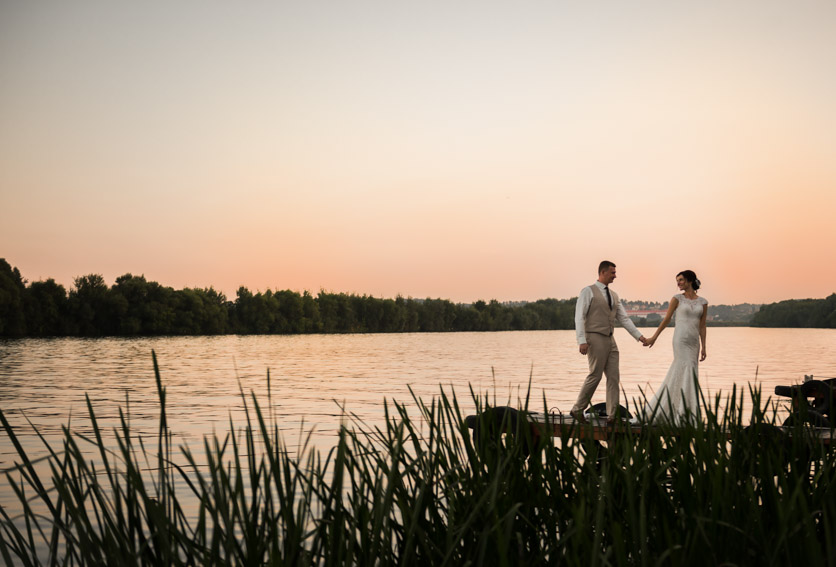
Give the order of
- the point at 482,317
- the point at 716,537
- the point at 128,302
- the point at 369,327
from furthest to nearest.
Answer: the point at 482,317 → the point at 369,327 → the point at 128,302 → the point at 716,537

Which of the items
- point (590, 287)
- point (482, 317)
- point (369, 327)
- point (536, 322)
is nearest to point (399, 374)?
point (590, 287)

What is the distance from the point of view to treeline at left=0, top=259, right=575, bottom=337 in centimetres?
9088

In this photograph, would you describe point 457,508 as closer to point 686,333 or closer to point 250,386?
point 686,333

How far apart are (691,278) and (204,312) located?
4201 inches

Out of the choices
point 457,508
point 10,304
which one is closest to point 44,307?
point 10,304

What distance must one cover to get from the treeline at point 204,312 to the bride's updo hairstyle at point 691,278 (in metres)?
85.8

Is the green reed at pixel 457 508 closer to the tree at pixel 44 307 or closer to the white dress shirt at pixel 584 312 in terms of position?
the white dress shirt at pixel 584 312

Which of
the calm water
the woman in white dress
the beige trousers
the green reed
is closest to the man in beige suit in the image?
the beige trousers

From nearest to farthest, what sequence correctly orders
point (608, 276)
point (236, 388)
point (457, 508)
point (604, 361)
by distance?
point (457, 508) < point (604, 361) < point (608, 276) < point (236, 388)

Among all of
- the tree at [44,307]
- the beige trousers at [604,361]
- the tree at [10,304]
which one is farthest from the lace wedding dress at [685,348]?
the tree at [44,307]

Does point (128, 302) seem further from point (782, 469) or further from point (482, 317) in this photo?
point (782, 469)

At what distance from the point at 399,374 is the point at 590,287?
2471 cm

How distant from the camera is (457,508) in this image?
3.67 meters

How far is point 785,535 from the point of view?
2670mm
